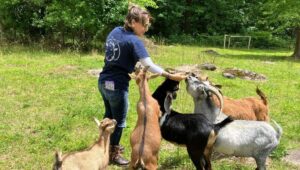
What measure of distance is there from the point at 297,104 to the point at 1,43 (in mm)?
12019

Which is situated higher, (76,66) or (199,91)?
(199,91)

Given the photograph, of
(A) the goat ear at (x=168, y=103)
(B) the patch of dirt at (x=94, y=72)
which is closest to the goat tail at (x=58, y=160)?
(A) the goat ear at (x=168, y=103)

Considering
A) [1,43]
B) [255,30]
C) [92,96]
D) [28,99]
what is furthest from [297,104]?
[255,30]

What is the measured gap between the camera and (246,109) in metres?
7.20

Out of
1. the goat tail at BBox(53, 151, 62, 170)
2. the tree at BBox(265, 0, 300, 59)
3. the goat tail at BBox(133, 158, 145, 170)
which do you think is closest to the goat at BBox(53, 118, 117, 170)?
the goat tail at BBox(53, 151, 62, 170)

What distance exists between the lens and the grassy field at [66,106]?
6.80m

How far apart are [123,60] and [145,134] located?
112 centimetres

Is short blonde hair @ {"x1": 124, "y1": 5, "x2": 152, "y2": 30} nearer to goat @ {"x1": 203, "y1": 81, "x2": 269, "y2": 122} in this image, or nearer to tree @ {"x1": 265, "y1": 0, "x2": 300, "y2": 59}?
goat @ {"x1": 203, "y1": 81, "x2": 269, "y2": 122}

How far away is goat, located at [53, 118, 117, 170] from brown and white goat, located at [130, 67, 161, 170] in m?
0.50

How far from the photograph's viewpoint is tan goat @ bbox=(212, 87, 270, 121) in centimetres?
697

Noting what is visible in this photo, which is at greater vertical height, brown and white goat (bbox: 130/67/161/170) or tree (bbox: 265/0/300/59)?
tree (bbox: 265/0/300/59)

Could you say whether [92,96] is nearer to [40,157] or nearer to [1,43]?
[40,157]

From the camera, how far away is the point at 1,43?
18141 millimetres

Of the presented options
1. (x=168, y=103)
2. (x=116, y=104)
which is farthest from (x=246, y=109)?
(x=116, y=104)
